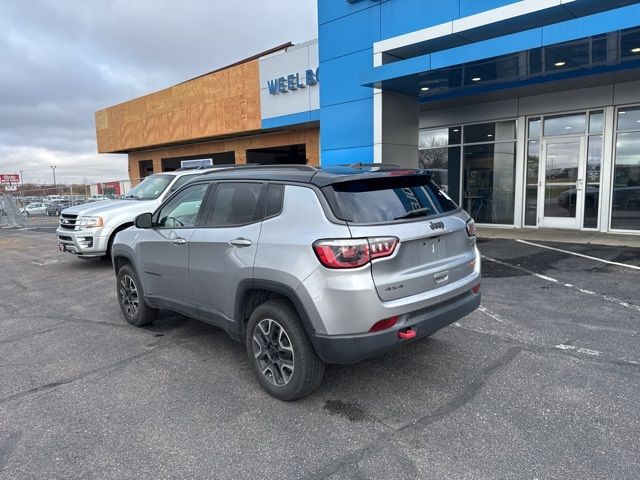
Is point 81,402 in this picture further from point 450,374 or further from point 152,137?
point 152,137

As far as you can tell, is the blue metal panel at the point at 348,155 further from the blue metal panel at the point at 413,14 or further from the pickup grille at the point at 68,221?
the pickup grille at the point at 68,221

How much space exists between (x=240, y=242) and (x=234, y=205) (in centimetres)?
47

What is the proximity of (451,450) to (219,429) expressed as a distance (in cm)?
157

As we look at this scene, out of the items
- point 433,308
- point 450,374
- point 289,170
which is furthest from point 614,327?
point 289,170

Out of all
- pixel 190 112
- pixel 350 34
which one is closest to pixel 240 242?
pixel 350 34

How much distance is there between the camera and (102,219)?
9.04 meters

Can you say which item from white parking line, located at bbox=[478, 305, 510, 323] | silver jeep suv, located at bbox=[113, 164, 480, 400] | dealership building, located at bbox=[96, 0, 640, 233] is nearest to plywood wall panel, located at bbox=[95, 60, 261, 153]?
dealership building, located at bbox=[96, 0, 640, 233]

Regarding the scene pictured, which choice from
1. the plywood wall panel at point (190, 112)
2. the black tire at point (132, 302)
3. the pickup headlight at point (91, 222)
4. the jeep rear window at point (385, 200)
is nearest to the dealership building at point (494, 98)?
the plywood wall panel at point (190, 112)

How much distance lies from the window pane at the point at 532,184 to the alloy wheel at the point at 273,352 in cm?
1137

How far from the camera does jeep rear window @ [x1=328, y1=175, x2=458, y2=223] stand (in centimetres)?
333

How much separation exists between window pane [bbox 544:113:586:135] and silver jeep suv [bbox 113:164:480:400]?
9886 mm

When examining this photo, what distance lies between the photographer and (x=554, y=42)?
8.01m

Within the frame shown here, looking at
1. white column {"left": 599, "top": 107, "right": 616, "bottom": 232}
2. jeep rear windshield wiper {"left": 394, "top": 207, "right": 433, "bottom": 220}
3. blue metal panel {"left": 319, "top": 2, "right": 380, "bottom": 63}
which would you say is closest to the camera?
jeep rear windshield wiper {"left": 394, "top": 207, "right": 433, "bottom": 220}

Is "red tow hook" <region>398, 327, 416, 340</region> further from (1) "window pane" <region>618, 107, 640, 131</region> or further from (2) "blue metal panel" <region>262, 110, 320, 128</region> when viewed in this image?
(2) "blue metal panel" <region>262, 110, 320, 128</region>
